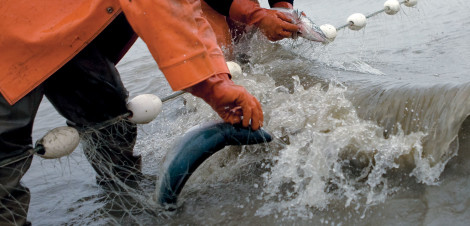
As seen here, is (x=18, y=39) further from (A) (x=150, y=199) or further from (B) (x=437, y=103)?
(B) (x=437, y=103)

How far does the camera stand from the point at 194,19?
2.39 meters

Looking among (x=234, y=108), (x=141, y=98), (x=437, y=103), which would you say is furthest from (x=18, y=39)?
(x=437, y=103)

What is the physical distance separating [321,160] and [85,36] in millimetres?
1666

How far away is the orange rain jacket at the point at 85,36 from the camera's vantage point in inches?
88.4

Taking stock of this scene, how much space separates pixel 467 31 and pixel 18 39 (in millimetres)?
5591

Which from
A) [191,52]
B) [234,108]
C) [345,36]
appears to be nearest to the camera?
[191,52]

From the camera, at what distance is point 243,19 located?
15.0ft

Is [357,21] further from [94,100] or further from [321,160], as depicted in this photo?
[94,100]

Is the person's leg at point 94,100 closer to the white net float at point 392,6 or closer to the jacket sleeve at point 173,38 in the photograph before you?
the jacket sleeve at point 173,38

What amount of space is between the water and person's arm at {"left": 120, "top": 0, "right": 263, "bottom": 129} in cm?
70

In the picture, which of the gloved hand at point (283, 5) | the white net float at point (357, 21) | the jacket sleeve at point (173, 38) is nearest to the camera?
the jacket sleeve at point (173, 38)

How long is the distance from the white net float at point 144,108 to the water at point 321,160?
0.54 meters

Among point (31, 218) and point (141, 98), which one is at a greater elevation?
point (141, 98)

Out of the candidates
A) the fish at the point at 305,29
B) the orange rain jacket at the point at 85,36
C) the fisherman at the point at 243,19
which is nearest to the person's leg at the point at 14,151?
the orange rain jacket at the point at 85,36
